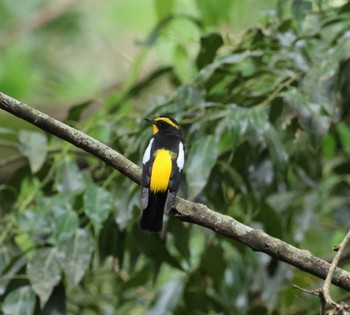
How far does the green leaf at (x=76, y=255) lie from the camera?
3328 millimetres

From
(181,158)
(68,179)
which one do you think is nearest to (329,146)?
Answer: (68,179)

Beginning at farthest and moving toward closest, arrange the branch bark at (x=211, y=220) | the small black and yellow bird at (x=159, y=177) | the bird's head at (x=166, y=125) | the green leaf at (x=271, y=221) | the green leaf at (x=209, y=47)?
the green leaf at (x=209, y=47) < the green leaf at (x=271, y=221) < the bird's head at (x=166, y=125) < the small black and yellow bird at (x=159, y=177) < the branch bark at (x=211, y=220)

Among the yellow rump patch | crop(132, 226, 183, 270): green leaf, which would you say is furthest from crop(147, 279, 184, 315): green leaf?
the yellow rump patch

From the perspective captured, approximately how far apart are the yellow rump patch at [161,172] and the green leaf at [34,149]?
76cm

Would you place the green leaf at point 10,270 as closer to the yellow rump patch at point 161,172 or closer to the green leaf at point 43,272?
the green leaf at point 43,272

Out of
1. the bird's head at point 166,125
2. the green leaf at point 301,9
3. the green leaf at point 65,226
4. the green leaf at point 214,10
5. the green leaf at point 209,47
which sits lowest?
the green leaf at point 65,226

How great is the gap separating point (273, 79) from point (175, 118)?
655mm

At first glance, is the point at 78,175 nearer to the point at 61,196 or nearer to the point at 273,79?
the point at 61,196

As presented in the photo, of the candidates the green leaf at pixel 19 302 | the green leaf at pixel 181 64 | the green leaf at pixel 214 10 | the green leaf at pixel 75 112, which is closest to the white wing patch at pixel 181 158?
the green leaf at pixel 19 302

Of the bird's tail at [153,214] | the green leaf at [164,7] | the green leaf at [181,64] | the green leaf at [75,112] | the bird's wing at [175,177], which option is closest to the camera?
the bird's wing at [175,177]

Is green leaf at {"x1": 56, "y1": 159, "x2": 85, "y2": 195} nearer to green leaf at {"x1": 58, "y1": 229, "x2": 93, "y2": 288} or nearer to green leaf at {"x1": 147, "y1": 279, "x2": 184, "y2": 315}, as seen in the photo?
green leaf at {"x1": 58, "y1": 229, "x2": 93, "y2": 288}

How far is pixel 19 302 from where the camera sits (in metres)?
3.32

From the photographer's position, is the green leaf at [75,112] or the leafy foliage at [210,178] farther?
the green leaf at [75,112]

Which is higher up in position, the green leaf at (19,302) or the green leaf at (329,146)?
the green leaf at (329,146)
